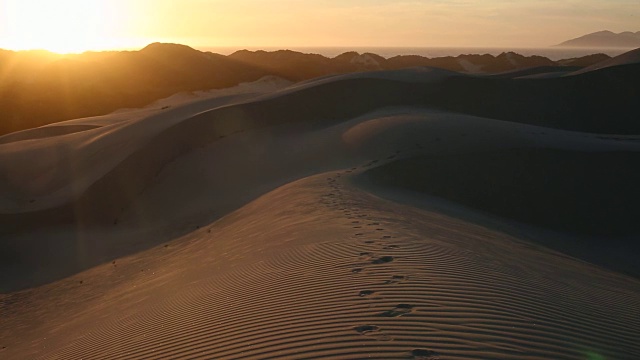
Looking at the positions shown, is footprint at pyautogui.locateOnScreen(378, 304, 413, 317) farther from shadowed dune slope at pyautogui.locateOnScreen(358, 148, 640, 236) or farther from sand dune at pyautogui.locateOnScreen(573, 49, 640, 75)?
sand dune at pyautogui.locateOnScreen(573, 49, 640, 75)

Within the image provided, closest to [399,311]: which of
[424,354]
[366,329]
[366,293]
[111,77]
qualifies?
[366,329]

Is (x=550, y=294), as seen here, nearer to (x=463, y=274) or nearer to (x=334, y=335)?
(x=463, y=274)

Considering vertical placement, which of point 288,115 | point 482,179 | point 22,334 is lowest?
point 22,334

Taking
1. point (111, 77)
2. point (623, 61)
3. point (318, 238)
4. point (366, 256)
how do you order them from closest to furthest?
point (366, 256)
point (318, 238)
point (623, 61)
point (111, 77)

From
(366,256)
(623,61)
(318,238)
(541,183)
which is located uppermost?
(623,61)

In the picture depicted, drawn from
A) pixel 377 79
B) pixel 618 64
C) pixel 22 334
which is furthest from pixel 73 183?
pixel 618 64

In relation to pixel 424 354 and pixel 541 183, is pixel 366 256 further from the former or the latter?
pixel 541 183
